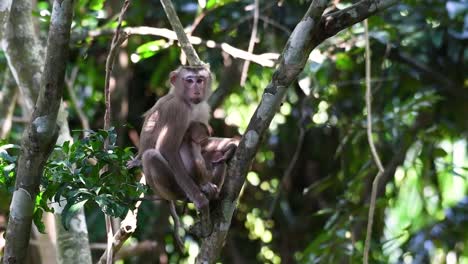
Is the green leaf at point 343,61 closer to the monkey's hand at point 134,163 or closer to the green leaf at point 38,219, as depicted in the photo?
the monkey's hand at point 134,163

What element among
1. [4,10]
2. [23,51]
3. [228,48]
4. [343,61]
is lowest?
[343,61]

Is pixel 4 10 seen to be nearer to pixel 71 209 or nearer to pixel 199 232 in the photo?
pixel 71 209

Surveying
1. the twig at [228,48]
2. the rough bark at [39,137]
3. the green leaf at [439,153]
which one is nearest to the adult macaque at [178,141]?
the twig at [228,48]

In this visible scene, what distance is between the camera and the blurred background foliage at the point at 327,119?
7.09 metres

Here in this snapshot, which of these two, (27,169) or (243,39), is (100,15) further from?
(27,169)

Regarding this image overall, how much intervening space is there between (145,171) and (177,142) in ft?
1.14

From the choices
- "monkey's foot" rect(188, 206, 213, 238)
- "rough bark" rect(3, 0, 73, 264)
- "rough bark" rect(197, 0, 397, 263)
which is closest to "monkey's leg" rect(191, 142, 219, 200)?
"monkey's foot" rect(188, 206, 213, 238)

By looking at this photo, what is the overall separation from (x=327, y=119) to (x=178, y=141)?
271cm

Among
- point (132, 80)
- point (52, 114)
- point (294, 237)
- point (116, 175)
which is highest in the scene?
point (52, 114)

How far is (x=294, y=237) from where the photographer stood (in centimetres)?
914

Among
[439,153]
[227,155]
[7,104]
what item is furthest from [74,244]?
[439,153]

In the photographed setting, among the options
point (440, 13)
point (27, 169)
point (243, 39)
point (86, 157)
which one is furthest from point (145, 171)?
point (440, 13)

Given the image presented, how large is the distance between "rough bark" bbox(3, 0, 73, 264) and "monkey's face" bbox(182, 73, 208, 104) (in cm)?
192

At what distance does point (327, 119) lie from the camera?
25.4 feet
